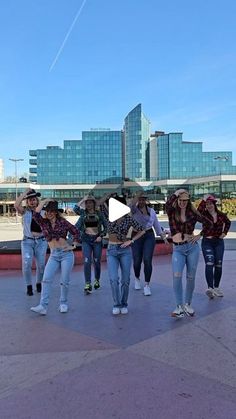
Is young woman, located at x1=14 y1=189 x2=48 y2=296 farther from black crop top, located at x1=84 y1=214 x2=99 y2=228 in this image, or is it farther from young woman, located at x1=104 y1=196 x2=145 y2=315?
young woman, located at x1=104 y1=196 x2=145 y2=315

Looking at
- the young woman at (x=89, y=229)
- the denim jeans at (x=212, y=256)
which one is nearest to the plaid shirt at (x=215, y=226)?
the denim jeans at (x=212, y=256)

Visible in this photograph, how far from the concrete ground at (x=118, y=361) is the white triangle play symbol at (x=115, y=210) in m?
1.29

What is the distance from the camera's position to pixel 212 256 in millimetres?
6746

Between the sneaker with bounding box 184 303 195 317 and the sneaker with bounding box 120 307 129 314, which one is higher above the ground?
the sneaker with bounding box 184 303 195 317

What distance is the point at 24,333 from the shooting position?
5012mm

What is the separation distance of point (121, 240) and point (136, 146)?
13941 cm

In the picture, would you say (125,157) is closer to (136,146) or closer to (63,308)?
(136,146)

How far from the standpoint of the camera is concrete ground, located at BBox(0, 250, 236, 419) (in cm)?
323

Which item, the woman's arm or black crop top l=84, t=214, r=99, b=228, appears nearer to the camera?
the woman's arm

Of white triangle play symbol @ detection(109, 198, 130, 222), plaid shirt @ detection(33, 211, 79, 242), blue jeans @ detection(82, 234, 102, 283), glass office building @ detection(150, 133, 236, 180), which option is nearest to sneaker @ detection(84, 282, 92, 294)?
blue jeans @ detection(82, 234, 102, 283)

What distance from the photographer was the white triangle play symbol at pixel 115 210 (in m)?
5.81

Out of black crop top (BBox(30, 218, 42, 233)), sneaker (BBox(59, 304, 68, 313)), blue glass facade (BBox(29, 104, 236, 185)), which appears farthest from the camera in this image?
blue glass facade (BBox(29, 104, 236, 185))

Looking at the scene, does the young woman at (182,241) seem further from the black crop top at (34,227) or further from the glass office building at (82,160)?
the glass office building at (82,160)

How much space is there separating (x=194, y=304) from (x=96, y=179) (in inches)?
5296
